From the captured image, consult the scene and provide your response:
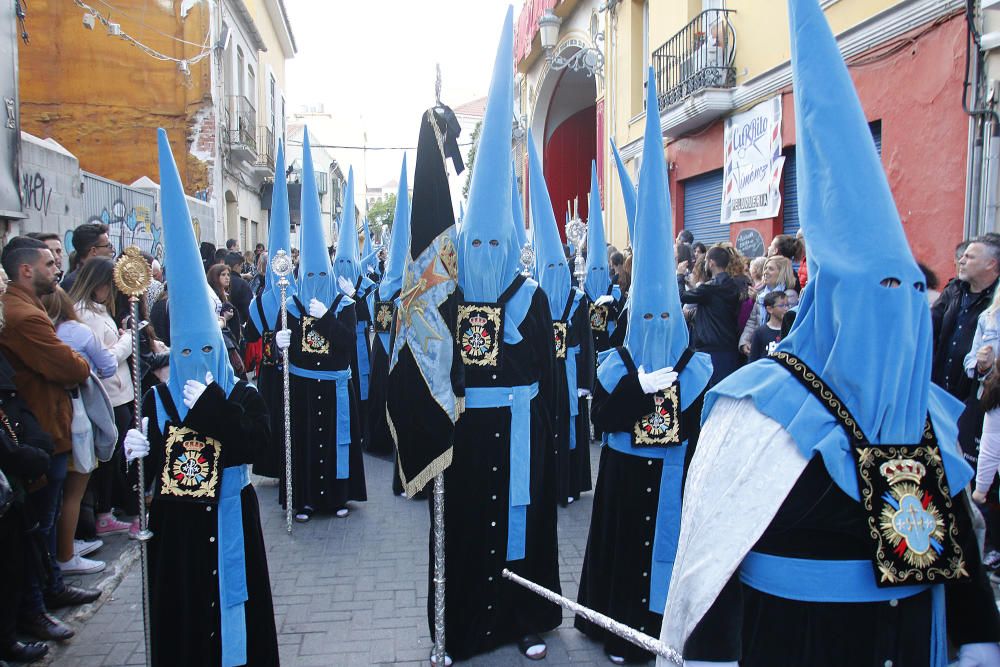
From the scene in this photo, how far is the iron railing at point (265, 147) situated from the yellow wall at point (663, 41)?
11875 millimetres

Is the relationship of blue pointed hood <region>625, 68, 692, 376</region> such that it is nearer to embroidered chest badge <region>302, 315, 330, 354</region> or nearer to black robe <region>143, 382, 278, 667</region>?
black robe <region>143, 382, 278, 667</region>

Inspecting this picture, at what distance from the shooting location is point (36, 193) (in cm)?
867

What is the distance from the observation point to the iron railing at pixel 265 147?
956 inches

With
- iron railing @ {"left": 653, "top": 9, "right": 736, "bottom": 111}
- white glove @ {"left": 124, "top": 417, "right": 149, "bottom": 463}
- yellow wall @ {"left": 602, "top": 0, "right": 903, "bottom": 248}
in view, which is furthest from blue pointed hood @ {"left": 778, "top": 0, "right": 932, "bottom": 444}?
iron railing @ {"left": 653, "top": 9, "right": 736, "bottom": 111}

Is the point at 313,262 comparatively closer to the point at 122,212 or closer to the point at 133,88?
the point at 122,212

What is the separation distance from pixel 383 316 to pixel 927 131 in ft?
20.2

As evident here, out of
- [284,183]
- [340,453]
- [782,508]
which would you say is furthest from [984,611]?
[284,183]

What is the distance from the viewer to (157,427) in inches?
136

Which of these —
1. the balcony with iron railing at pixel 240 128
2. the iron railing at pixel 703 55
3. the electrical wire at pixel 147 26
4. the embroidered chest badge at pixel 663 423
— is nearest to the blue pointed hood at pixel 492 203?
the embroidered chest badge at pixel 663 423

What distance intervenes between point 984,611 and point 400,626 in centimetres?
311

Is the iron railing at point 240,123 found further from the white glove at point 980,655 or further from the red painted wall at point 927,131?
the white glove at point 980,655

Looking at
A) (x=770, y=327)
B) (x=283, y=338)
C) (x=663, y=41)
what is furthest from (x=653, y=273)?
(x=663, y=41)

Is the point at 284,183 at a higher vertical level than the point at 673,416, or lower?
higher

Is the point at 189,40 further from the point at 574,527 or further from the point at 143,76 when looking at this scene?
the point at 574,527
